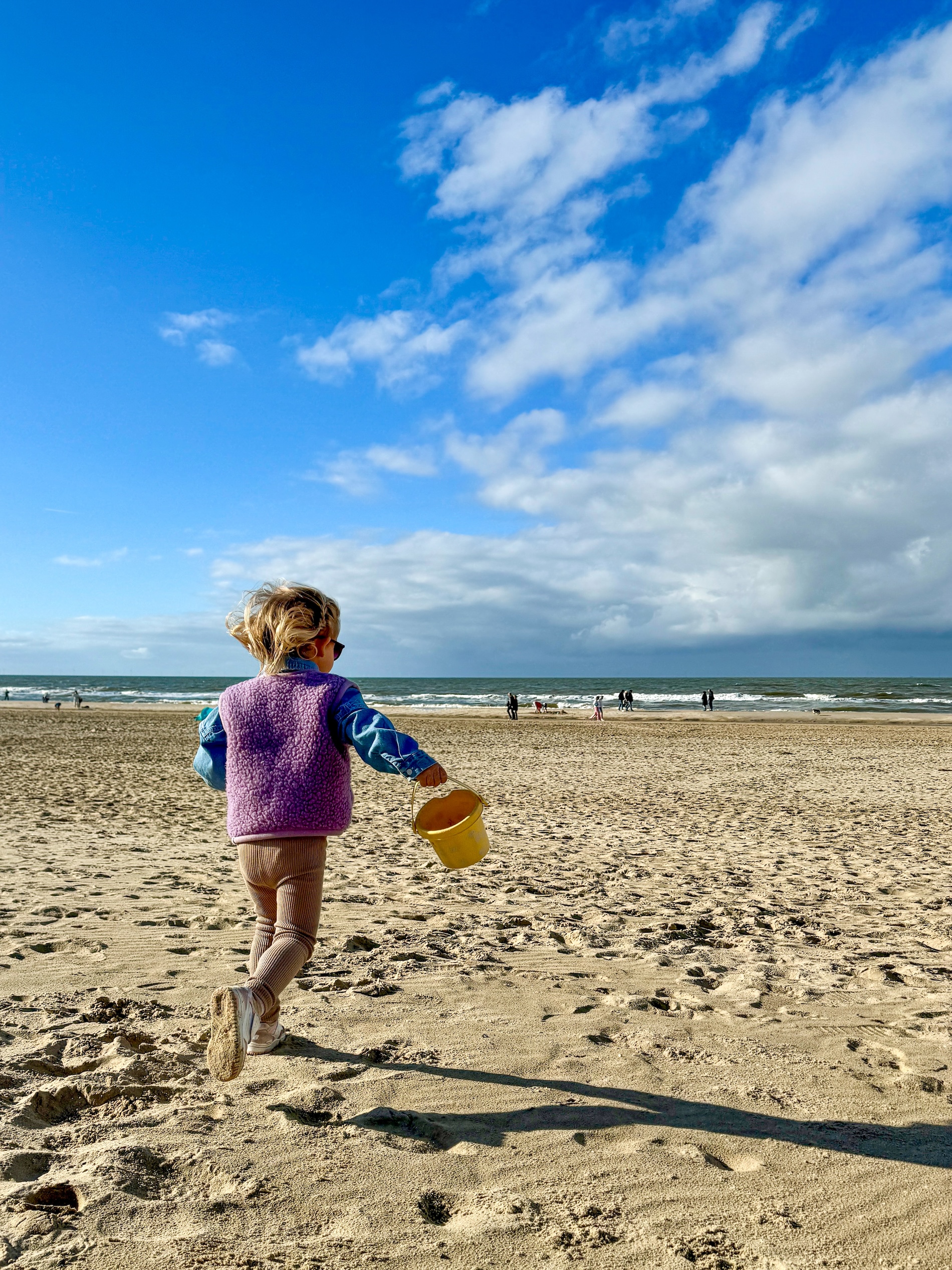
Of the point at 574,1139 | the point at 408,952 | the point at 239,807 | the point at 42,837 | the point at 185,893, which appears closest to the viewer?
the point at 574,1139

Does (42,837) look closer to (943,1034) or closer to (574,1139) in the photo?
(574,1139)

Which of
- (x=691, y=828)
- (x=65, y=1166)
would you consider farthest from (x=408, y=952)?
(x=691, y=828)

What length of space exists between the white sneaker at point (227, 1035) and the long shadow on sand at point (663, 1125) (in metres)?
0.51

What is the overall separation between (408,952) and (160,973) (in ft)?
4.57

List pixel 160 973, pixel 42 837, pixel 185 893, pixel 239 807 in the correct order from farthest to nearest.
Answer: pixel 42 837 < pixel 185 893 < pixel 160 973 < pixel 239 807

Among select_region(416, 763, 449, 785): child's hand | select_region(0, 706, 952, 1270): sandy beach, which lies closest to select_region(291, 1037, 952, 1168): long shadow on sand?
select_region(0, 706, 952, 1270): sandy beach

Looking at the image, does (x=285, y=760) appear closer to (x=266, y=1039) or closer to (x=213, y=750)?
(x=213, y=750)

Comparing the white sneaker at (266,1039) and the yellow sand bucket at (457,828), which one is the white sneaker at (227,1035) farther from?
the yellow sand bucket at (457,828)

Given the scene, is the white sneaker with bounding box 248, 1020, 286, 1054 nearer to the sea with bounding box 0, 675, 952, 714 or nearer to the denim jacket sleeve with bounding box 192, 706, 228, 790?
the denim jacket sleeve with bounding box 192, 706, 228, 790

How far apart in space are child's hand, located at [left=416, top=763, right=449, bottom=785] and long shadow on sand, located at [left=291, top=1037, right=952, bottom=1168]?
1191 millimetres

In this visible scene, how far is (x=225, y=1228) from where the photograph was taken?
223 cm

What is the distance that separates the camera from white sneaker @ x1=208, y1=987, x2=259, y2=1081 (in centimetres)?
265

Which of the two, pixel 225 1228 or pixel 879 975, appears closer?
pixel 225 1228

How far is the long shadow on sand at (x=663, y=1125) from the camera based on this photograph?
2.70 metres
